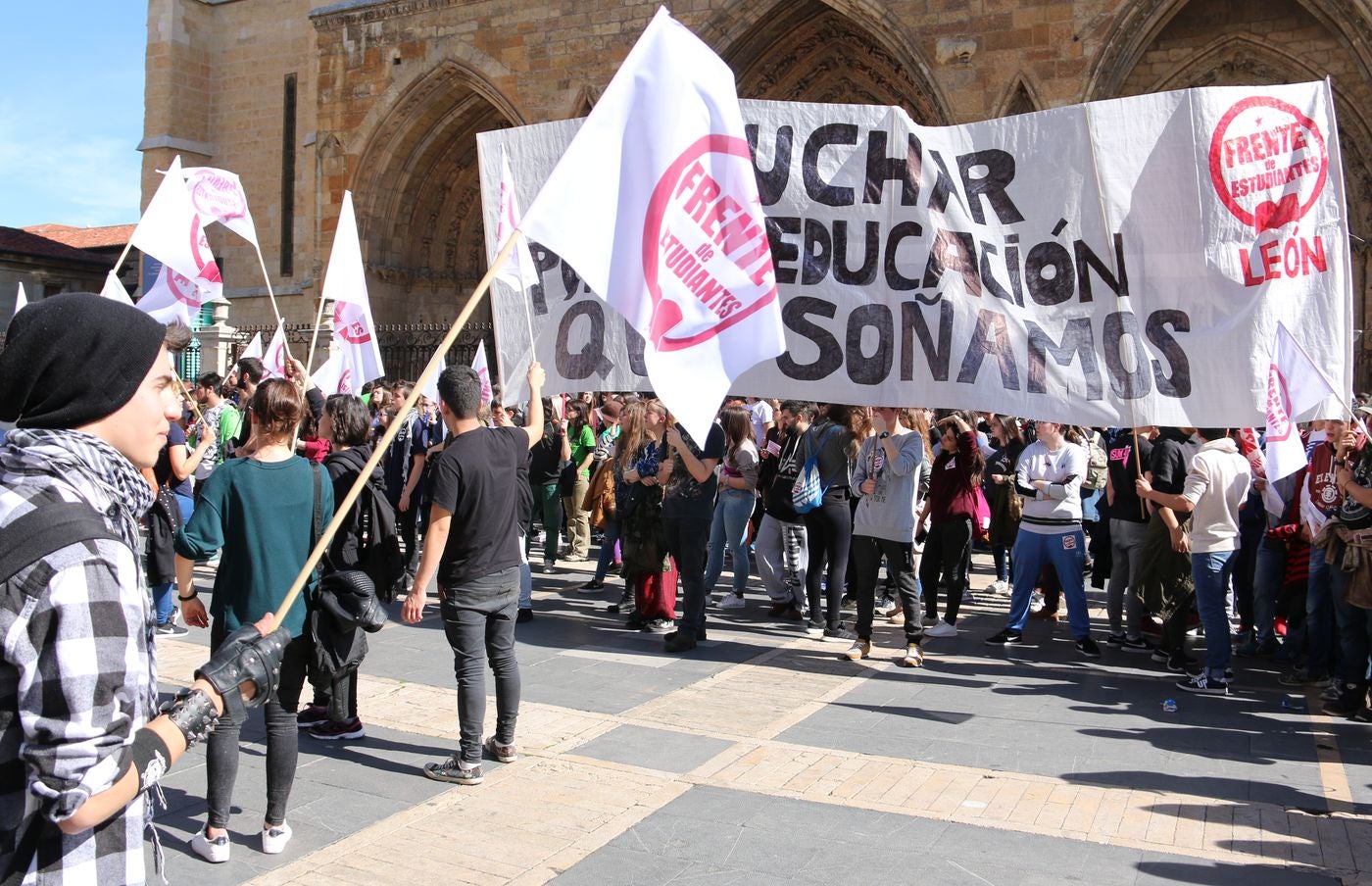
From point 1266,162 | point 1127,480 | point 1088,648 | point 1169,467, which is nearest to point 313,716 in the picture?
point 1088,648

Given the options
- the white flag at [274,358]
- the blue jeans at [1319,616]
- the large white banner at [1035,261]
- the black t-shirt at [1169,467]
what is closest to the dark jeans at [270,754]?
the large white banner at [1035,261]

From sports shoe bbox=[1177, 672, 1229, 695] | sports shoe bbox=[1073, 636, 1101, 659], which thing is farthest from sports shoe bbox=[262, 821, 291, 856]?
sports shoe bbox=[1073, 636, 1101, 659]

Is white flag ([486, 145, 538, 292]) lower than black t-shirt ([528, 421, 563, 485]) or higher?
higher

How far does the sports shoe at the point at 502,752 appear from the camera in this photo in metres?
5.52

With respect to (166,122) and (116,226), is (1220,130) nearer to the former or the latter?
(166,122)

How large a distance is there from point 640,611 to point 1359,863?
5285 mm

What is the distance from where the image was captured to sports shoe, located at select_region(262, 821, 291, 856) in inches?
172

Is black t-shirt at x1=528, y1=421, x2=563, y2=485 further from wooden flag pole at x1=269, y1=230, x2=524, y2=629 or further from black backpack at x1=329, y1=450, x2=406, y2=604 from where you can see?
wooden flag pole at x1=269, y1=230, x2=524, y2=629

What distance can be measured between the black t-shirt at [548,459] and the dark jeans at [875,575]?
4.10 metres

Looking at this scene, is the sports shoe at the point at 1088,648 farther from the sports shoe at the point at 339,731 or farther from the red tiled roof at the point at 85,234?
the red tiled roof at the point at 85,234

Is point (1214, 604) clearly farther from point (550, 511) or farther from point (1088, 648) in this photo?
point (550, 511)

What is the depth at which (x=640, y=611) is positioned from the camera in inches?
349

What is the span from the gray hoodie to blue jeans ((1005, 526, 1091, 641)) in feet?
3.41

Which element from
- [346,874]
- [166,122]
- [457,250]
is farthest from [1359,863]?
[166,122]
